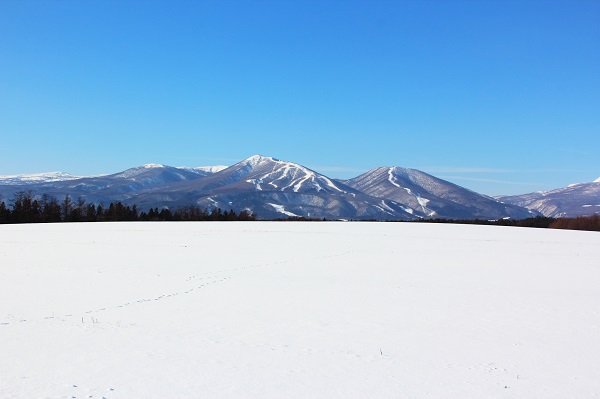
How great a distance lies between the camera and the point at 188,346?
11383mm

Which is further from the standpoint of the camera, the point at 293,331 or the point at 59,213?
Answer: the point at 59,213

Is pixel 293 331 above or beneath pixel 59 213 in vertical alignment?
beneath

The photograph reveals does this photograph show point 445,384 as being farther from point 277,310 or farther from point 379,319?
point 277,310

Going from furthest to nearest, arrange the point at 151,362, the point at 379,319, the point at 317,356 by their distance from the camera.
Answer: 1. the point at 379,319
2. the point at 317,356
3. the point at 151,362

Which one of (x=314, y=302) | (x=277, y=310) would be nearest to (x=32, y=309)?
(x=277, y=310)

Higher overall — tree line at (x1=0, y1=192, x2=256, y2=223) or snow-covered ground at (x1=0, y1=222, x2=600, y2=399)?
tree line at (x1=0, y1=192, x2=256, y2=223)

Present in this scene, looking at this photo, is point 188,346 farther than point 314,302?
No

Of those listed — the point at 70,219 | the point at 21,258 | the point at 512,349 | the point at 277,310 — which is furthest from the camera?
the point at 70,219

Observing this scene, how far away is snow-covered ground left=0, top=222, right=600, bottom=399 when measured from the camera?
899 cm

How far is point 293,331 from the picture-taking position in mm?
13047

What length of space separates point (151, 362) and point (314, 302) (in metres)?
7.96

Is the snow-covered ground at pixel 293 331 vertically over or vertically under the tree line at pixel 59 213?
under

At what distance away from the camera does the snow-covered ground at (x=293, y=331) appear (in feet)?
29.5

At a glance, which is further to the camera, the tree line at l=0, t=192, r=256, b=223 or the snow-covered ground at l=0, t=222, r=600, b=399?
the tree line at l=0, t=192, r=256, b=223
